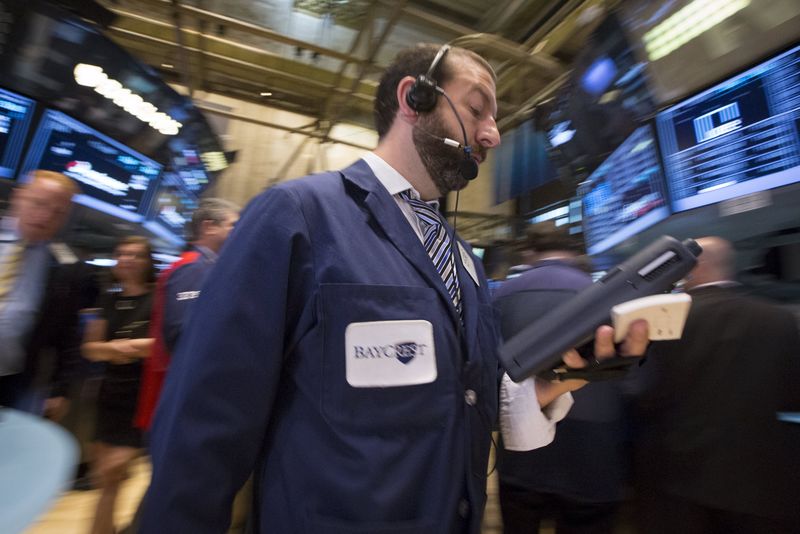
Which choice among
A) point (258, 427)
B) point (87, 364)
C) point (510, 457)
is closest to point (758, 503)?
point (510, 457)

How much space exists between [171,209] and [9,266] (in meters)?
2.64

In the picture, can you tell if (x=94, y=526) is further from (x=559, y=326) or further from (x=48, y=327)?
(x=559, y=326)

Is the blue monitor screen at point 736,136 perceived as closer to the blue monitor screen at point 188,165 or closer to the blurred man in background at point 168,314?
the blurred man in background at point 168,314

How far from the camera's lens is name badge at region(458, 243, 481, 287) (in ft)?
3.84

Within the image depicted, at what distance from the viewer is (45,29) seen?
2.69m

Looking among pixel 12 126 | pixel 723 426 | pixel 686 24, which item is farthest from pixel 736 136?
pixel 12 126

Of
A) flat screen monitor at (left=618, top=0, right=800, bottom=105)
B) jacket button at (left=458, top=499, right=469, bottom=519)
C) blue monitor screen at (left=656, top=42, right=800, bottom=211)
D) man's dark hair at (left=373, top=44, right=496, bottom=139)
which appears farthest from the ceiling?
jacket button at (left=458, top=499, right=469, bottom=519)

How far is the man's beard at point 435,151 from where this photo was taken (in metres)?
1.12

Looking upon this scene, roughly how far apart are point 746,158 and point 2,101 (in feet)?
15.7

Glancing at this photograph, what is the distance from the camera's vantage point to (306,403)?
0.79 m

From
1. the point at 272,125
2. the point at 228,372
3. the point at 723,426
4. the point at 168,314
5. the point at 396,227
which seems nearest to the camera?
the point at 228,372

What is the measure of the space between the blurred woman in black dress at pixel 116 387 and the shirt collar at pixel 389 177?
192 centimetres

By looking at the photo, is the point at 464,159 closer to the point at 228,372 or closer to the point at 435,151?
the point at 435,151

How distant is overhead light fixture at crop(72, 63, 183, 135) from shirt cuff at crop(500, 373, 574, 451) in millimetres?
3786
